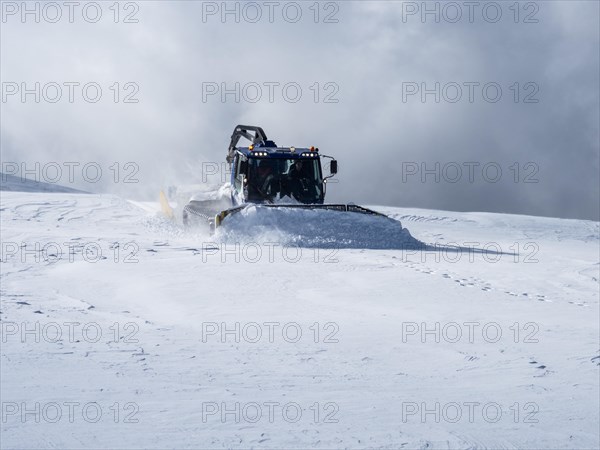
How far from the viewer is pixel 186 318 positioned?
660cm

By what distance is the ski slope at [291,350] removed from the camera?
4035mm

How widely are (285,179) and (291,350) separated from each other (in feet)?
30.9

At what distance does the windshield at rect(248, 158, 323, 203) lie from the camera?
1457cm

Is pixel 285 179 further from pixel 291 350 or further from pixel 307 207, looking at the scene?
pixel 291 350

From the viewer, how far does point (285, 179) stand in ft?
48.6

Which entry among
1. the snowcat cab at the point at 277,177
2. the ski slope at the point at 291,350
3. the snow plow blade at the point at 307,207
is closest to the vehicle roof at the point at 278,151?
the snowcat cab at the point at 277,177

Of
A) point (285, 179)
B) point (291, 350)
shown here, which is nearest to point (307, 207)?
point (285, 179)

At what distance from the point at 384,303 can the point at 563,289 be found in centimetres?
287

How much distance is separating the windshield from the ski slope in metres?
3.35

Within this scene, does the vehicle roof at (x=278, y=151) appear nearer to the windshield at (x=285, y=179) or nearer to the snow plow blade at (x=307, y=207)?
the windshield at (x=285, y=179)

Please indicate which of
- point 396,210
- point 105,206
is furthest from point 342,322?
point 396,210

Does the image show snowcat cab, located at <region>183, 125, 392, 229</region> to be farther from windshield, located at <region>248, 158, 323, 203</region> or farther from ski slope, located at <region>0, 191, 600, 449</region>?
ski slope, located at <region>0, 191, 600, 449</region>

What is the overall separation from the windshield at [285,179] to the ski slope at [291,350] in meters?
3.35

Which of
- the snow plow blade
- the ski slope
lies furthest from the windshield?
the ski slope
